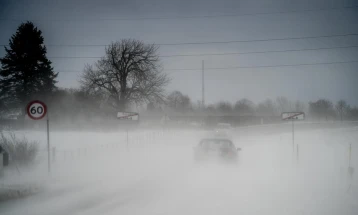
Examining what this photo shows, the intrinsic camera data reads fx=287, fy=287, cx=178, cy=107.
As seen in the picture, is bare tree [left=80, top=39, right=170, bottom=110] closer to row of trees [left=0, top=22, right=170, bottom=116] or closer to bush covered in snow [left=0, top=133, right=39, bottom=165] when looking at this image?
row of trees [left=0, top=22, right=170, bottom=116]

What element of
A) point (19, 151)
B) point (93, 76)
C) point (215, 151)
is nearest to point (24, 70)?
point (93, 76)

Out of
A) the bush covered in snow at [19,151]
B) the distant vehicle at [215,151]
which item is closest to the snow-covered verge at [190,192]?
the distant vehicle at [215,151]

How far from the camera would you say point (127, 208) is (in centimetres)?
721

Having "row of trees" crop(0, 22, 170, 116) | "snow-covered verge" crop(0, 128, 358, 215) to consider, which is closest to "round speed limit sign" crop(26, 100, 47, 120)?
"snow-covered verge" crop(0, 128, 358, 215)

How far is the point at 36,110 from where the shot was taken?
1201cm

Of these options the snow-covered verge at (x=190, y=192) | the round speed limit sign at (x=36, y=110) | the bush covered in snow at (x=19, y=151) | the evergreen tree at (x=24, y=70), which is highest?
the evergreen tree at (x=24, y=70)

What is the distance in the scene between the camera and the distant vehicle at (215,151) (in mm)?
12812

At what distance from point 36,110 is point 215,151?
7885 mm

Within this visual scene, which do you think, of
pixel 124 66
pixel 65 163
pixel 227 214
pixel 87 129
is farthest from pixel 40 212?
pixel 87 129

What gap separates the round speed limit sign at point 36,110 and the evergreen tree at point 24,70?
118ft

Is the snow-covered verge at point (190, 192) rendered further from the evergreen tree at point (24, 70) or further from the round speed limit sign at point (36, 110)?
the evergreen tree at point (24, 70)

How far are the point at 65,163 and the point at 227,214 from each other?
1362cm

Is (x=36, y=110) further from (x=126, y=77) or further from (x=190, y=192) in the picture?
(x=126, y=77)

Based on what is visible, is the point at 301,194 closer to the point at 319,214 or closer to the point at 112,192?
the point at 319,214
